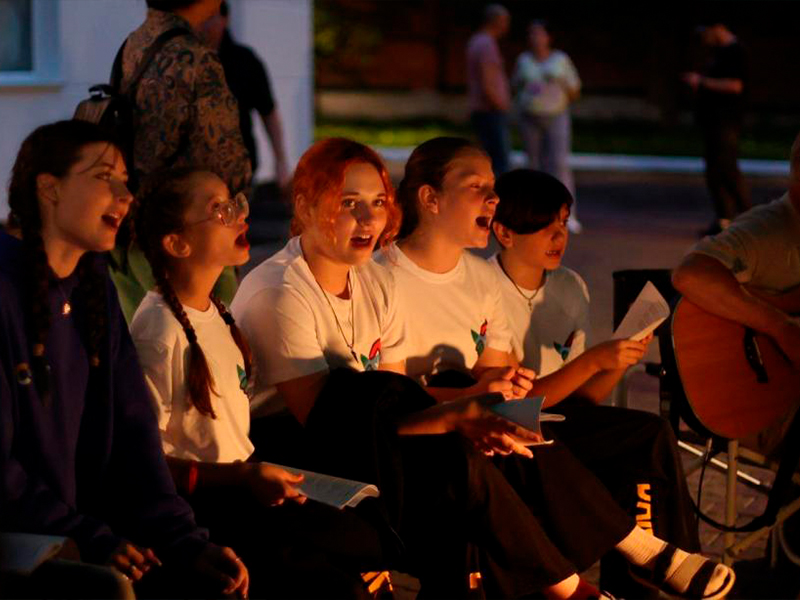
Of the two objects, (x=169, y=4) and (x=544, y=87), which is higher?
(x=169, y=4)

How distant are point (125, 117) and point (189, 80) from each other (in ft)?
0.78

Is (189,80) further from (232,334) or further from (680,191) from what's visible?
(680,191)

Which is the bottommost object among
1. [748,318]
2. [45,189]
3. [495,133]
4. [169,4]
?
[495,133]

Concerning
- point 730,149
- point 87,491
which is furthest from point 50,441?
point 730,149

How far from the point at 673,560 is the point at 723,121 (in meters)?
9.96

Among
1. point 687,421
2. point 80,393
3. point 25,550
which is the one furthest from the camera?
point 687,421

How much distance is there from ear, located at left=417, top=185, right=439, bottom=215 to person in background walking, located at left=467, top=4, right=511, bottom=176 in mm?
9734

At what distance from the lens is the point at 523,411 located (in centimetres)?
394

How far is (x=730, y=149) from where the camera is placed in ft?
45.2

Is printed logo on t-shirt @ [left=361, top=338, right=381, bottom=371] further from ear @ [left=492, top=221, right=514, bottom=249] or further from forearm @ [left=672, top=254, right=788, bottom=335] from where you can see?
forearm @ [left=672, top=254, right=788, bottom=335]

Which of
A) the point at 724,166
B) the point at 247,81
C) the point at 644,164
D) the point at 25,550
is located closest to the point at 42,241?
the point at 25,550

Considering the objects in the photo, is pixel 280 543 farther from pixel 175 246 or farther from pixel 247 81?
pixel 247 81

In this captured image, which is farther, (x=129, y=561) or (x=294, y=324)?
(x=294, y=324)

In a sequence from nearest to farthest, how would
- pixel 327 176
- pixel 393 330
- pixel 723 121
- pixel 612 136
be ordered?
pixel 327 176, pixel 393 330, pixel 723 121, pixel 612 136
